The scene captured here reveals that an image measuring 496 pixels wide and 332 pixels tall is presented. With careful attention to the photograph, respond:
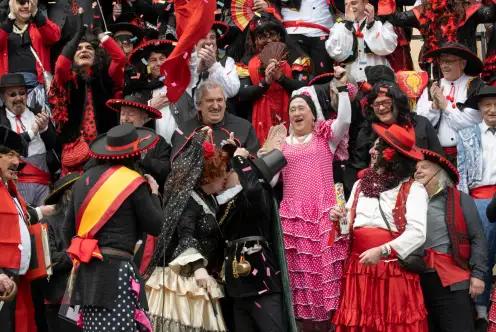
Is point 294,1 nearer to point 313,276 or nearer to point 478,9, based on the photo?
point 478,9

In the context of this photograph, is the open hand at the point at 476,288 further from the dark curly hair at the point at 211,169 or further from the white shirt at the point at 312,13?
the white shirt at the point at 312,13

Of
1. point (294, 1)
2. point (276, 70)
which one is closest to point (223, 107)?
point (276, 70)

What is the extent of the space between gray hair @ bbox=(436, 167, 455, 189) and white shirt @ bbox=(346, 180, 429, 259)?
66 centimetres

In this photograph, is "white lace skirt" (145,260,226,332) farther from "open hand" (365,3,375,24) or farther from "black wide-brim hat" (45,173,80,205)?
"open hand" (365,3,375,24)

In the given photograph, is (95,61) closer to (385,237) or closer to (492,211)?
(385,237)

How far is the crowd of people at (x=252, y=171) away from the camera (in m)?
8.16

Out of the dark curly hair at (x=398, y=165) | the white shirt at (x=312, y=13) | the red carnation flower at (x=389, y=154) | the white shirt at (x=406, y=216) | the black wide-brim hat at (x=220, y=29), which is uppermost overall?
the white shirt at (x=312, y=13)

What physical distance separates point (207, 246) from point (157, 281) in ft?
1.64

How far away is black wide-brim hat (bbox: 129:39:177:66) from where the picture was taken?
11492mm

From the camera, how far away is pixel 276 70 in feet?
35.6

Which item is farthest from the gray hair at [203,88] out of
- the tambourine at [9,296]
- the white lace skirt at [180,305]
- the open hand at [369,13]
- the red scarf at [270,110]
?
the tambourine at [9,296]

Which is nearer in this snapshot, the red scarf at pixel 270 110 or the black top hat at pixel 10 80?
the red scarf at pixel 270 110

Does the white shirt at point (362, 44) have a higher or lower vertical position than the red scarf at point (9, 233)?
higher

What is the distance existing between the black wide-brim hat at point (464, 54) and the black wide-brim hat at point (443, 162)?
1830 millimetres
